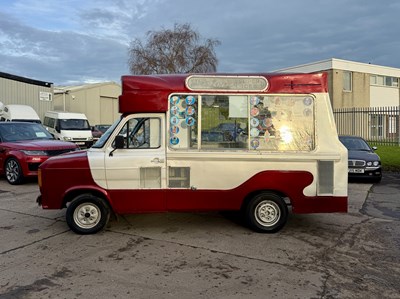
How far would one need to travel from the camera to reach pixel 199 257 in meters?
5.06

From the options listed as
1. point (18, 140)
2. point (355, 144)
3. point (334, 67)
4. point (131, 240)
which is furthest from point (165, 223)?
point (334, 67)

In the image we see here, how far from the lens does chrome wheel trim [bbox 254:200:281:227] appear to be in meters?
6.06

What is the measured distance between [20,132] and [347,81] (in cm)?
3060

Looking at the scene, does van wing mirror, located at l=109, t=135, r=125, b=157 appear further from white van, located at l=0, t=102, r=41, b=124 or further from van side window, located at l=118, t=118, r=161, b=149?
white van, located at l=0, t=102, r=41, b=124

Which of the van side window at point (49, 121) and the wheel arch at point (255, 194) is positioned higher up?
the van side window at point (49, 121)

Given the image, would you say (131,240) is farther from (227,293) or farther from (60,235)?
(227,293)

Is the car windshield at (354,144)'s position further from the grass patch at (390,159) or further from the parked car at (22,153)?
the parked car at (22,153)

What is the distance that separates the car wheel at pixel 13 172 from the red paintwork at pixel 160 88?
19.7 feet

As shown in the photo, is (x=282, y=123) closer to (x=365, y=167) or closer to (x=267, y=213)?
(x=267, y=213)

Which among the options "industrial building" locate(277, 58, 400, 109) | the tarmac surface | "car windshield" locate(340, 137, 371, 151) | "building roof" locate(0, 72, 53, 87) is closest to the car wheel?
the tarmac surface

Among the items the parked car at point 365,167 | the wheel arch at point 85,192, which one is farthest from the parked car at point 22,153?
the parked car at point 365,167

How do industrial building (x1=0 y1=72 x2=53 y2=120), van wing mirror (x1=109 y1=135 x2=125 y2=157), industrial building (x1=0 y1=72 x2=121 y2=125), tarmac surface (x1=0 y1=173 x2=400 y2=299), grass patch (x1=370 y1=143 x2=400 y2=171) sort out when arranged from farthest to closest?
industrial building (x1=0 y1=72 x2=121 y2=125)
industrial building (x1=0 y1=72 x2=53 y2=120)
grass patch (x1=370 y1=143 x2=400 y2=171)
van wing mirror (x1=109 y1=135 x2=125 y2=157)
tarmac surface (x1=0 y1=173 x2=400 y2=299)

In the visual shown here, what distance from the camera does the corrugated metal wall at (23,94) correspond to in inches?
958

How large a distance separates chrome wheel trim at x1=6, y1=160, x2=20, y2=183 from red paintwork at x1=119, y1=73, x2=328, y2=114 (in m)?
6.10
